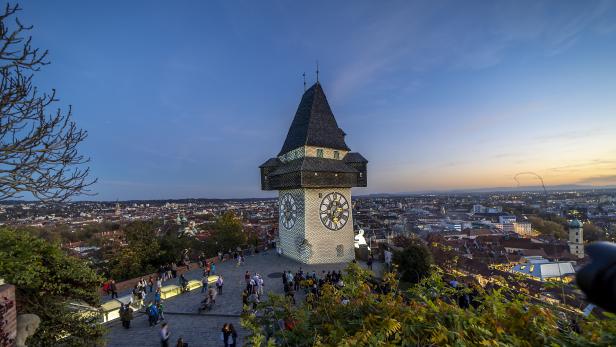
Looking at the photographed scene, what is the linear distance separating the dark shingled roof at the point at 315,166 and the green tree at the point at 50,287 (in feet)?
44.1

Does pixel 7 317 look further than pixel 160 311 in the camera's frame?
No

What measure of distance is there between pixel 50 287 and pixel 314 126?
17754 millimetres

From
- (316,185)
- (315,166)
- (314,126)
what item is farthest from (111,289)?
(314,126)

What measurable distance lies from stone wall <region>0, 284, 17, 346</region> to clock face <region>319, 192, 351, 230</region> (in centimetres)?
1640

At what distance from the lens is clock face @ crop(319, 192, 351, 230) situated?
2022 cm

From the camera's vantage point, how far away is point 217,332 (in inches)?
388

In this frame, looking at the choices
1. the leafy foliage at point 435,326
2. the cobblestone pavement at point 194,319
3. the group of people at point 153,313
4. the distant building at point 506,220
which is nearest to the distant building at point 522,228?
the distant building at point 506,220

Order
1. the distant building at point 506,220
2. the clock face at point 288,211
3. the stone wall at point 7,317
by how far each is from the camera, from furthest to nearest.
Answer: the distant building at point 506,220, the clock face at point 288,211, the stone wall at point 7,317

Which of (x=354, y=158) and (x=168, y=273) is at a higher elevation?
(x=354, y=158)

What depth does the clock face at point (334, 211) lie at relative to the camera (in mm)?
20219


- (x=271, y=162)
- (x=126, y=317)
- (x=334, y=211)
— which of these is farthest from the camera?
(x=271, y=162)

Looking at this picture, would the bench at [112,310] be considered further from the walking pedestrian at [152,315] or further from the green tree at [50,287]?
the green tree at [50,287]

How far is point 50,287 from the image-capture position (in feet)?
20.0

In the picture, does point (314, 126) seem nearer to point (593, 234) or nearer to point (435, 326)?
point (435, 326)
